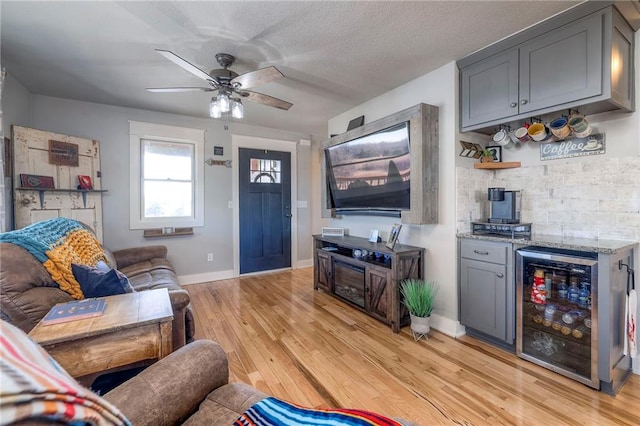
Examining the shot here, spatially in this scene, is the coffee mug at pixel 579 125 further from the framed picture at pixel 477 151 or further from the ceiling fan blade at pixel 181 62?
the ceiling fan blade at pixel 181 62

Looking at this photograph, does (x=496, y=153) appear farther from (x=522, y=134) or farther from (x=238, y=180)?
(x=238, y=180)

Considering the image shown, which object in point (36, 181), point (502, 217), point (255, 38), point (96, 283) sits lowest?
point (96, 283)

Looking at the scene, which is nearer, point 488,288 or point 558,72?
point 558,72

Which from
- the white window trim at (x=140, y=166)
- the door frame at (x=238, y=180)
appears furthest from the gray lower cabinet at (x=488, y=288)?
the white window trim at (x=140, y=166)

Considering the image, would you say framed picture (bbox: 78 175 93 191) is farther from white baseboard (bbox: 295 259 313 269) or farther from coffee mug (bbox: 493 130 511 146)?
coffee mug (bbox: 493 130 511 146)

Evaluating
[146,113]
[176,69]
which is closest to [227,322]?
[176,69]

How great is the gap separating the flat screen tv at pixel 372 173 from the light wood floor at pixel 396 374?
1.22 metres

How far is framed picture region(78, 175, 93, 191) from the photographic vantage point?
3.32 meters

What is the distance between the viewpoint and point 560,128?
2.16 metres

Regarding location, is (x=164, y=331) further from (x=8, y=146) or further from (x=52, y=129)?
(x=52, y=129)

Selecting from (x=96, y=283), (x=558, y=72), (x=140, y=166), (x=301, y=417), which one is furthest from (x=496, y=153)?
(x=140, y=166)

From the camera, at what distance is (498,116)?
231cm

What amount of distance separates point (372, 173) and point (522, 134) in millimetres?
1367

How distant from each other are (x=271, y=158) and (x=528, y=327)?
3.93m
